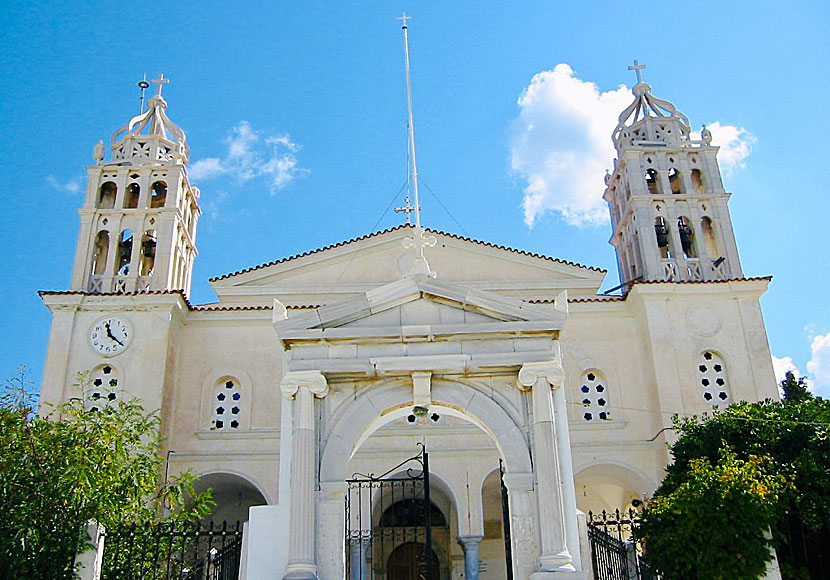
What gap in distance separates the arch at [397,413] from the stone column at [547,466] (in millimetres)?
282

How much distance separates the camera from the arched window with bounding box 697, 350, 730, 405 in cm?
2427

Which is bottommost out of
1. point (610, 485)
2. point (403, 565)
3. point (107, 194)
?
point (403, 565)

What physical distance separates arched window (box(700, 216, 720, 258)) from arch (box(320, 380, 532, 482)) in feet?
52.4

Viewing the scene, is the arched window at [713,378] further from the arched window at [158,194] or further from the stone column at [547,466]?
the arched window at [158,194]

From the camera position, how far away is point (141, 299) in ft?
81.6

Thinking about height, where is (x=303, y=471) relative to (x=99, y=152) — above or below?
below

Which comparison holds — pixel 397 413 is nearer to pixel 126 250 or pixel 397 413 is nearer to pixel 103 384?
pixel 103 384

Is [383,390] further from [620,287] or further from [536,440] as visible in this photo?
[620,287]

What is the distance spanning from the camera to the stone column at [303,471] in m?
12.7

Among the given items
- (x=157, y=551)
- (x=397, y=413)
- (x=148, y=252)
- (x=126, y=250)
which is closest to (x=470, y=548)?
(x=397, y=413)

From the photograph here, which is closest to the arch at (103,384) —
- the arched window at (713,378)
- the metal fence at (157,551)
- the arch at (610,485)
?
the metal fence at (157,551)

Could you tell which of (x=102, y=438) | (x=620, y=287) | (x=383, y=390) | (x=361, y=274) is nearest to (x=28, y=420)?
(x=102, y=438)

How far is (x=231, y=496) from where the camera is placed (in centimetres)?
2638

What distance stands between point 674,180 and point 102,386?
19.8 metres
